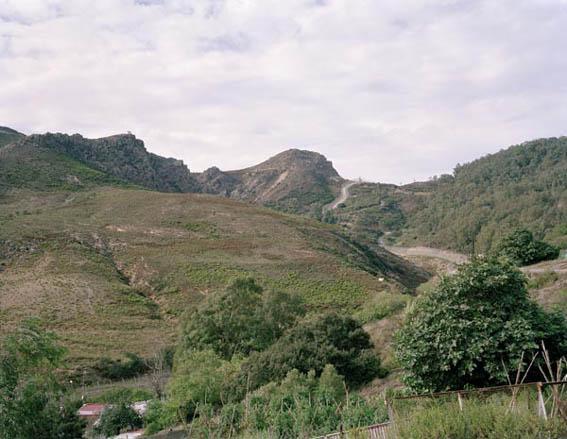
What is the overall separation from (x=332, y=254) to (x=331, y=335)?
47.4 m

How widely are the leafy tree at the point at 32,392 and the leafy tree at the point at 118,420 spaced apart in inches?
171

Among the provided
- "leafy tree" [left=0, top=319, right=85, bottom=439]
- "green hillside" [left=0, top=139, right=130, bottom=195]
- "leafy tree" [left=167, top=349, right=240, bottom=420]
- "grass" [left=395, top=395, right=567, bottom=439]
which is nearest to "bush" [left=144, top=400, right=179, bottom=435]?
"leafy tree" [left=167, top=349, right=240, bottom=420]

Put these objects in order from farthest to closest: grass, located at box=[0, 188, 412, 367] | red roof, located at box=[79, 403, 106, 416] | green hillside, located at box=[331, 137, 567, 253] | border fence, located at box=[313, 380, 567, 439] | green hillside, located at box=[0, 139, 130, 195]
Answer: green hillside, located at box=[331, 137, 567, 253]
green hillside, located at box=[0, 139, 130, 195]
grass, located at box=[0, 188, 412, 367]
red roof, located at box=[79, 403, 106, 416]
border fence, located at box=[313, 380, 567, 439]

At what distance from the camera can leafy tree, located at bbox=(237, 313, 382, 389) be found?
2230cm

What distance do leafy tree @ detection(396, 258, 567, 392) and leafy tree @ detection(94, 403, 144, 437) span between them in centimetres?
1607

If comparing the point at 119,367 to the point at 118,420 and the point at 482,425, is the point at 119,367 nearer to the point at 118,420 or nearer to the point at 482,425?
the point at 118,420

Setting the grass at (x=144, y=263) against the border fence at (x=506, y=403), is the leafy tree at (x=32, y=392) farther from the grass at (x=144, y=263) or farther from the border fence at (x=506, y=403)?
the grass at (x=144, y=263)

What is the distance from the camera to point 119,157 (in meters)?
143

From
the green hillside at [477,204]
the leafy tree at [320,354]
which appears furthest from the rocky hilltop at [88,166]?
the leafy tree at [320,354]

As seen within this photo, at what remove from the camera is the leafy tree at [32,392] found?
53.6ft

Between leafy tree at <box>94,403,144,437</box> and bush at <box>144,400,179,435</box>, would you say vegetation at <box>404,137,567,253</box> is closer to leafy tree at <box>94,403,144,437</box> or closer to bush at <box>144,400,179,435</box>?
leafy tree at <box>94,403,144,437</box>

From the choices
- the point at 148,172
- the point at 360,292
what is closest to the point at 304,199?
the point at 148,172

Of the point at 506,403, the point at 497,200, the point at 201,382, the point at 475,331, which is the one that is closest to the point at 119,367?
the point at 201,382

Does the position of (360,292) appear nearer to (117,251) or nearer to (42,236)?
(117,251)
